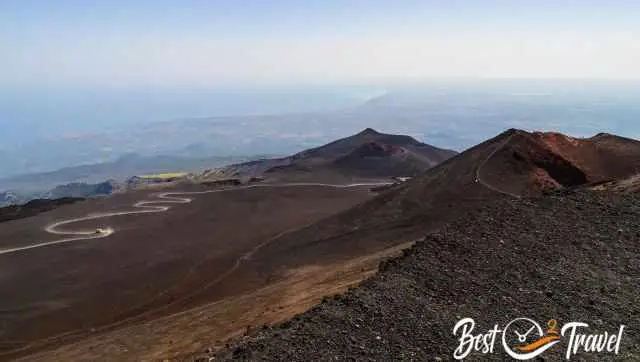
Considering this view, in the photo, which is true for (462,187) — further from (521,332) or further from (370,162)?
(370,162)

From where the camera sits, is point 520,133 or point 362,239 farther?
point 520,133

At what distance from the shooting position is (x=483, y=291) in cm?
1288

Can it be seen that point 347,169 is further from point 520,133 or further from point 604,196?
point 604,196

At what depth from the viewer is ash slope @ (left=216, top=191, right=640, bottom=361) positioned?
35.6 feet

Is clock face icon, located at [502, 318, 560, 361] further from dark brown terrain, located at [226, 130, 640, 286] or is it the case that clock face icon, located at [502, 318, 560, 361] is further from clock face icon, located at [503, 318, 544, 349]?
dark brown terrain, located at [226, 130, 640, 286]

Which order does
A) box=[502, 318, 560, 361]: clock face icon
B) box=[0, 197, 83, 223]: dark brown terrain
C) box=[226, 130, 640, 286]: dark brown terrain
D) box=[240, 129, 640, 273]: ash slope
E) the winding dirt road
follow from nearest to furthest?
box=[502, 318, 560, 361]: clock face icon
box=[226, 130, 640, 286]: dark brown terrain
box=[240, 129, 640, 273]: ash slope
the winding dirt road
box=[0, 197, 83, 223]: dark brown terrain

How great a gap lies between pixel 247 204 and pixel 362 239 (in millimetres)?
23852

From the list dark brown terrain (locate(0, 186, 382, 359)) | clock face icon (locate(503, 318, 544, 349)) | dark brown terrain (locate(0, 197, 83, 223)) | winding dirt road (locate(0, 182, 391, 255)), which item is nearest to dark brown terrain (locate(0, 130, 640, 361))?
dark brown terrain (locate(0, 186, 382, 359))

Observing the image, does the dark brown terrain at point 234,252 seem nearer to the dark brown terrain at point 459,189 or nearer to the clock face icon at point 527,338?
the dark brown terrain at point 459,189

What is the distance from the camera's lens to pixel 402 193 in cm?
4372

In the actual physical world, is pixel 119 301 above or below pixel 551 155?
below

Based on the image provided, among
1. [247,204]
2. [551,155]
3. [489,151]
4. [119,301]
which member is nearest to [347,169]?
[247,204]

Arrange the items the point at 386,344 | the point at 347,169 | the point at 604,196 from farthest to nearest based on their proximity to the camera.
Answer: the point at 347,169, the point at 604,196, the point at 386,344

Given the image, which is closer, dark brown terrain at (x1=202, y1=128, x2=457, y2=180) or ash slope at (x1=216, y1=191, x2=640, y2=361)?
ash slope at (x1=216, y1=191, x2=640, y2=361)
